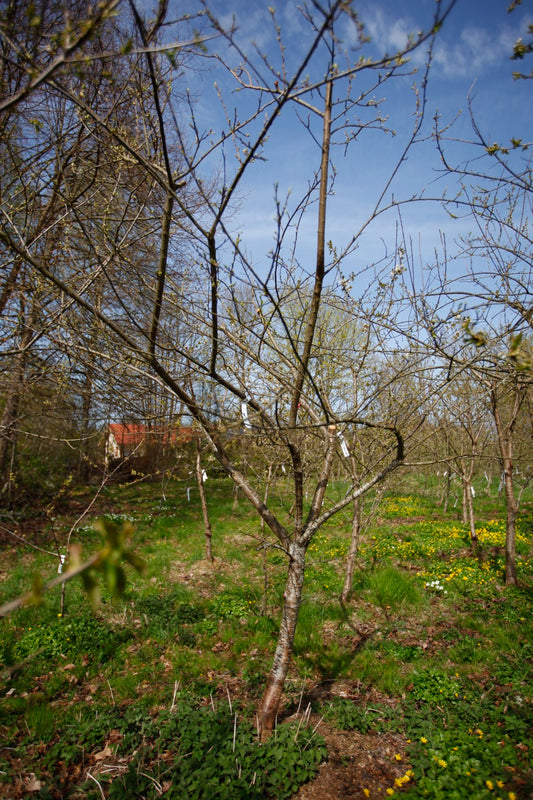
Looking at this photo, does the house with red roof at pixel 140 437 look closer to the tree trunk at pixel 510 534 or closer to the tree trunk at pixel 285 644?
the tree trunk at pixel 285 644

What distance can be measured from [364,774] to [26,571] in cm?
542

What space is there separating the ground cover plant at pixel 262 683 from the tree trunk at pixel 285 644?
12 cm

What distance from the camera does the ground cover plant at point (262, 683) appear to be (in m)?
2.88

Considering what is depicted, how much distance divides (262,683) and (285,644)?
3.66 feet

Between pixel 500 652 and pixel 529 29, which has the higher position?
pixel 529 29

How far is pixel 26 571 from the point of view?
6.44m

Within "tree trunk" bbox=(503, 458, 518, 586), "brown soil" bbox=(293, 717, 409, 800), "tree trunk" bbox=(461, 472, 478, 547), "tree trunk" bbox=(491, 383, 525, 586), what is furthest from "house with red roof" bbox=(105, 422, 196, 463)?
"tree trunk" bbox=(461, 472, 478, 547)

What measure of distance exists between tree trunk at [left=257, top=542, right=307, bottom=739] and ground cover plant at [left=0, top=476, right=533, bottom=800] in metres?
0.12

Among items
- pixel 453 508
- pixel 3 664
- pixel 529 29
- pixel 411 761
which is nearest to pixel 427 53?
pixel 529 29

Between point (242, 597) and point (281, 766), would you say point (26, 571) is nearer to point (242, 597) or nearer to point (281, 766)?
point (242, 597)

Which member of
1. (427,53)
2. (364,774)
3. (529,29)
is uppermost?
(427,53)

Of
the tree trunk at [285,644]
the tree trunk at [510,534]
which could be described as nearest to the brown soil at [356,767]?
the tree trunk at [285,644]

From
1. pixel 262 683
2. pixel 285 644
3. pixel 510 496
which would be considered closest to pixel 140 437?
pixel 262 683

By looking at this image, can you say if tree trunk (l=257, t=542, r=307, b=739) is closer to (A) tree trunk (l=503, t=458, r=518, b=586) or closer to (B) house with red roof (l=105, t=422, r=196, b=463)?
(B) house with red roof (l=105, t=422, r=196, b=463)
